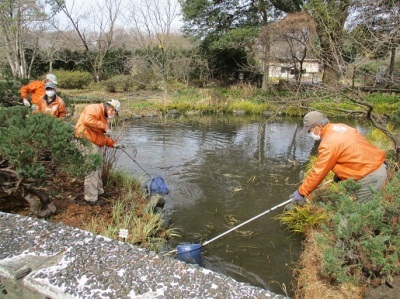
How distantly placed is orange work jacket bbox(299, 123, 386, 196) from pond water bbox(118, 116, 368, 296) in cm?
142

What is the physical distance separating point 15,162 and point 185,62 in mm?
18918

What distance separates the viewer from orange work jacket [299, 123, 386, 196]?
130 inches

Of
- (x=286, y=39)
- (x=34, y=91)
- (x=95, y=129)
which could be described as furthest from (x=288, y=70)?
(x=95, y=129)

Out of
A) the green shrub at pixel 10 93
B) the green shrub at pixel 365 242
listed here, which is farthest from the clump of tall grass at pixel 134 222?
the green shrub at pixel 10 93

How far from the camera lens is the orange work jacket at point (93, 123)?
4457mm

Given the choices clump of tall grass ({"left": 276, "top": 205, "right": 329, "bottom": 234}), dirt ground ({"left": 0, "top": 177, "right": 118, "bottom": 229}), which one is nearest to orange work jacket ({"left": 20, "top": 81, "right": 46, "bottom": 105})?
dirt ground ({"left": 0, "top": 177, "right": 118, "bottom": 229})

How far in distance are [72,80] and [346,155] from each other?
20434 millimetres

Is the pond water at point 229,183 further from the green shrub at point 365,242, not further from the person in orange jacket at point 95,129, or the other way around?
the person in orange jacket at point 95,129

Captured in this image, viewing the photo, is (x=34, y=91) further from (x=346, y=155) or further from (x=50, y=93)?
(x=346, y=155)

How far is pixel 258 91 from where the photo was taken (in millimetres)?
17938

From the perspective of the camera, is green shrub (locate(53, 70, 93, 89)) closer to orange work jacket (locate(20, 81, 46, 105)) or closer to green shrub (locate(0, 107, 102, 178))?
orange work jacket (locate(20, 81, 46, 105))

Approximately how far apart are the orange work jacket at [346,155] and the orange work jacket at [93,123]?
3.01m

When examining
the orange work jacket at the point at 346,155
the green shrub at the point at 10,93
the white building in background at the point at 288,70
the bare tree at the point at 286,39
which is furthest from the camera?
the white building in background at the point at 288,70

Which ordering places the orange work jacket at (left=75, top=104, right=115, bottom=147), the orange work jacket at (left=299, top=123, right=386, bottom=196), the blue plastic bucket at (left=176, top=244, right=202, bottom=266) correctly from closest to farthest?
the orange work jacket at (left=299, top=123, right=386, bottom=196) < the blue plastic bucket at (left=176, top=244, right=202, bottom=266) < the orange work jacket at (left=75, top=104, right=115, bottom=147)
